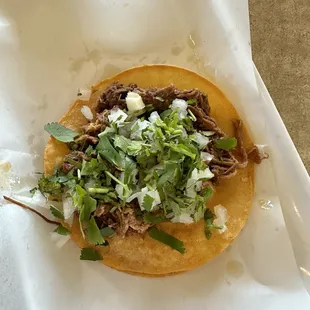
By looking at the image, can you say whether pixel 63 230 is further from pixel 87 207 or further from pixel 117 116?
pixel 117 116

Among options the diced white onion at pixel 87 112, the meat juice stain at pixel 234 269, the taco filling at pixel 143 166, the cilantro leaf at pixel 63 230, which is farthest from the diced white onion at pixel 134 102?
the meat juice stain at pixel 234 269

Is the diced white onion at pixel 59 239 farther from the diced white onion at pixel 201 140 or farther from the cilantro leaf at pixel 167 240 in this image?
the diced white onion at pixel 201 140

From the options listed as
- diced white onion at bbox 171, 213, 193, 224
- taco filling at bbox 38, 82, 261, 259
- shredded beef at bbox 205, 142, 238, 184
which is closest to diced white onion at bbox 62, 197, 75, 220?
taco filling at bbox 38, 82, 261, 259

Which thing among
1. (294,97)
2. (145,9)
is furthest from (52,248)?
(294,97)

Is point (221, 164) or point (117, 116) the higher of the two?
point (117, 116)

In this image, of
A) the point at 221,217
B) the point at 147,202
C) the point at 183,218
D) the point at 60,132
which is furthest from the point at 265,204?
the point at 60,132

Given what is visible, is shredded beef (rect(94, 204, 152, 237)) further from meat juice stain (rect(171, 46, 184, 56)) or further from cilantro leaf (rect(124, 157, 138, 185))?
meat juice stain (rect(171, 46, 184, 56))

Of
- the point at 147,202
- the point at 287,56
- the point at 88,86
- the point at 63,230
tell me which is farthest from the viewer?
the point at 287,56
